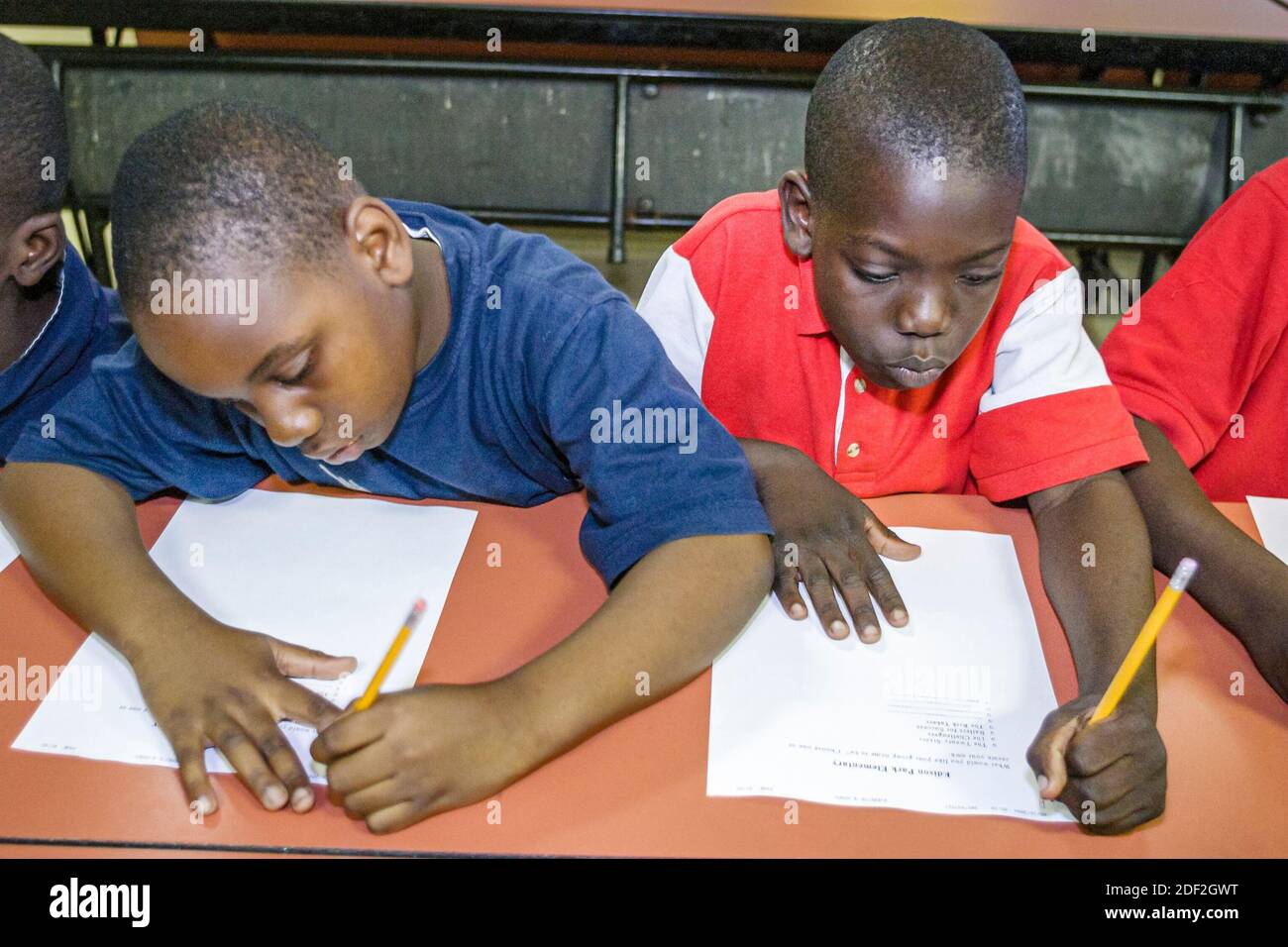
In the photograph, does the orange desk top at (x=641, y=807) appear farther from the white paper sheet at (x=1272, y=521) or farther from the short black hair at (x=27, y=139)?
the short black hair at (x=27, y=139)

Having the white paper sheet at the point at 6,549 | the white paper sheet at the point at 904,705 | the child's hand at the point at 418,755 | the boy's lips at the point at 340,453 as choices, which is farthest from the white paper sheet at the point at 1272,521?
the white paper sheet at the point at 6,549

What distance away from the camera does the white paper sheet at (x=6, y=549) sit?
1.04 metres

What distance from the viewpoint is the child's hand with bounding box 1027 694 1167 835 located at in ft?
2.65

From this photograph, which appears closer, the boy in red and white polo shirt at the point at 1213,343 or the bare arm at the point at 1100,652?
the bare arm at the point at 1100,652

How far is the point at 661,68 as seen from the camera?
205cm

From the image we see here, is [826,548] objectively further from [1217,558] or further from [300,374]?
[300,374]

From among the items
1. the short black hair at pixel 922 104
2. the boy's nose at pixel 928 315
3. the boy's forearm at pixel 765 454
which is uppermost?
the short black hair at pixel 922 104

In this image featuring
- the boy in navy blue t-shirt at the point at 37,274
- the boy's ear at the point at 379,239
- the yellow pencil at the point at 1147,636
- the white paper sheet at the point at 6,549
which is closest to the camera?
the yellow pencil at the point at 1147,636

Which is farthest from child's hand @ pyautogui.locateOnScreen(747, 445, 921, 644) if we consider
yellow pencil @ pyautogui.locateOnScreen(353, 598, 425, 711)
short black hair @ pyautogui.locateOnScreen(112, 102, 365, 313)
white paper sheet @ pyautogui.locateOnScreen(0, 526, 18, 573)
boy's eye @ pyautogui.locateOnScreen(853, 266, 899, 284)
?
white paper sheet @ pyautogui.locateOnScreen(0, 526, 18, 573)

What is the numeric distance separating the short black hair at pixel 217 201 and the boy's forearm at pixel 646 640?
36cm

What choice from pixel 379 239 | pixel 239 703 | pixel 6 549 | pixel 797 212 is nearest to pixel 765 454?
pixel 797 212

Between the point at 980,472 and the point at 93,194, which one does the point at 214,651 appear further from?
the point at 93,194

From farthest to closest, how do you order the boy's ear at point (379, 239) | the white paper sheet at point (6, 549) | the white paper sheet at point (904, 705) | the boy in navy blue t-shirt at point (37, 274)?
the boy in navy blue t-shirt at point (37, 274)
the white paper sheet at point (6, 549)
the boy's ear at point (379, 239)
the white paper sheet at point (904, 705)

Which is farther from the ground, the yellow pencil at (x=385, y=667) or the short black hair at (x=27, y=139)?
the short black hair at (x=27, y=139)
